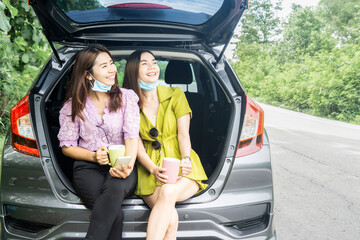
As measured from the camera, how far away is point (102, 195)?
219cm

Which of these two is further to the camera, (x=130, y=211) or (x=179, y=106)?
(x=179, y=106)

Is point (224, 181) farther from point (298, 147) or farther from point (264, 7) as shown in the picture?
point (264, 7)

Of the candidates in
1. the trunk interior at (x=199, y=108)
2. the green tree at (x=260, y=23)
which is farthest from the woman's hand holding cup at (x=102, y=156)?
the green tree at (x=260, y=23)

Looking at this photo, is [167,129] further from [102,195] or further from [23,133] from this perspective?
[23,133]

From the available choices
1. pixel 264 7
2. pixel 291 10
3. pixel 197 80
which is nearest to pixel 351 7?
pixel 291 10

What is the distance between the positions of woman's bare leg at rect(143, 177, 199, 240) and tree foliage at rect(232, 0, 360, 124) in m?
13.2

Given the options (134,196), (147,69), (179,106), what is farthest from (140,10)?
(134,196)

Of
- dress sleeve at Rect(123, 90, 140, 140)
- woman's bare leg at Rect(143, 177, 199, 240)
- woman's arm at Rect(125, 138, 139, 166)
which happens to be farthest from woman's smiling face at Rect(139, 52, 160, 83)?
woman's bare leg at Rect(143, 177, 199, 240)

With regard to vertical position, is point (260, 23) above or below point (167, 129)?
below

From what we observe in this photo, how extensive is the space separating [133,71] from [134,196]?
0.92m

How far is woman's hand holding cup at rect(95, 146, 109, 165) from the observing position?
7.58 ft

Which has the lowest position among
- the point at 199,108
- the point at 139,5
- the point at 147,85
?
the point at 199,108

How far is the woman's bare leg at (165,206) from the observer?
2.15 m

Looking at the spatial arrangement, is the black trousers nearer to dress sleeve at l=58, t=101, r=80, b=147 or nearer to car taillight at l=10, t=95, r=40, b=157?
dress sleeve at l=58, t=101, r=80, b=147
